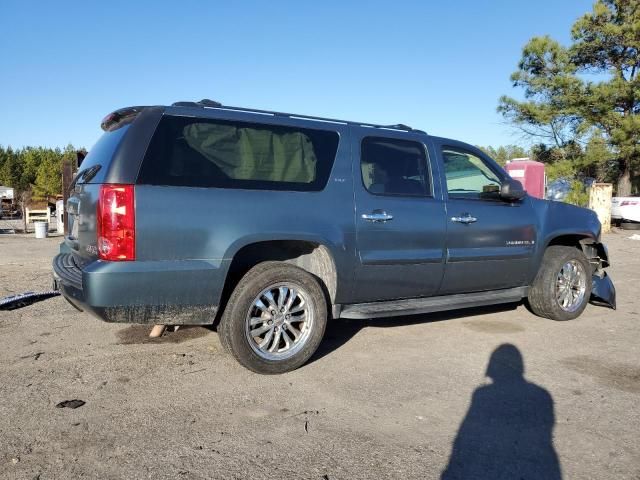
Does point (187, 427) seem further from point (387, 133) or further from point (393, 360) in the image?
point (387, 133)

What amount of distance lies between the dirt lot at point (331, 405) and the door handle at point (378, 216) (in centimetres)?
117

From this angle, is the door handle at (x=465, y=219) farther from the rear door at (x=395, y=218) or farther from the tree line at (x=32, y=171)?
the tree line at (x=32, y=171)

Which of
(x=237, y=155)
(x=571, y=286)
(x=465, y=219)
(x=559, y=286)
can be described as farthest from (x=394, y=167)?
(x=571, y=286)

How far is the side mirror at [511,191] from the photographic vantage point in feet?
17.3

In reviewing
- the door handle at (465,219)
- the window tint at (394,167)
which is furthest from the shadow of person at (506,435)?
the window tint at (394,167)

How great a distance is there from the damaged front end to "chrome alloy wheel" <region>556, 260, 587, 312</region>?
0.88ft

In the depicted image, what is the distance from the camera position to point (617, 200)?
22359 millimetres

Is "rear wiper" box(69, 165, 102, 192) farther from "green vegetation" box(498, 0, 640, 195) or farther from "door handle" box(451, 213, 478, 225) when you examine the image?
"green vegetation" box(498, 0, 640, 195)

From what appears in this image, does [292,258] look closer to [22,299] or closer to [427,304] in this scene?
[427,304]

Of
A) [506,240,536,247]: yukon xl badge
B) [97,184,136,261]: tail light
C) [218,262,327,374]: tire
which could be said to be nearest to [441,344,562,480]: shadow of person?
[218,262,327,374]: tire

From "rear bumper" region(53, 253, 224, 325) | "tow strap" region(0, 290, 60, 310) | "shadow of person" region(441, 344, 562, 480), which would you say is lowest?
"shadow of person" region(441, 344, 562, 480)

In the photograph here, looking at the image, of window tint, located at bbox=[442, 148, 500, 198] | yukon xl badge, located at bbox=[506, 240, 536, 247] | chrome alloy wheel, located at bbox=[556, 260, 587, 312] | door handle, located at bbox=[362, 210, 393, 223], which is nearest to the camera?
door handle, located at bbox=[362, 210, 393, 223]

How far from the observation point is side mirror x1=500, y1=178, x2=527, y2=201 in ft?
17.3

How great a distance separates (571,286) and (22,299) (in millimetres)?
6381
